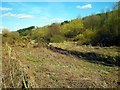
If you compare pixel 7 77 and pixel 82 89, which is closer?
pixel 7 77

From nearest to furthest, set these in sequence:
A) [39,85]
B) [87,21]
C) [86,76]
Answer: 1. [39,85]
2. [86,76]
3. [87,21]

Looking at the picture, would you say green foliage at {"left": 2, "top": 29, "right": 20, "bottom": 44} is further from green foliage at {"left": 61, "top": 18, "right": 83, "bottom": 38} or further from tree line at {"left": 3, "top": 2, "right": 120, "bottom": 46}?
green foliage at {"left": 61, "top": 18, "right": 83, "bottom": 38}

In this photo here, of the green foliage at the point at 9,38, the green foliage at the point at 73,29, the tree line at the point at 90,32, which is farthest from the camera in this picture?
the green foliage at the point at 73,29

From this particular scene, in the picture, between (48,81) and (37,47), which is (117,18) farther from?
(48,81)

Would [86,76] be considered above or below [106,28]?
below

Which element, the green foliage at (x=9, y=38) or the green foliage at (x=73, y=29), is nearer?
the green foliage at (x=9, y=38)

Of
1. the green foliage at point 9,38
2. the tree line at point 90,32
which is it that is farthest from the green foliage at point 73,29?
the green foliage at point 9,38

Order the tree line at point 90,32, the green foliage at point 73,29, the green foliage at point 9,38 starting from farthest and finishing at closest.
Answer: the green foliage at point 73,29 < the tree line at point 90,32 < the green foliage at point 9,38

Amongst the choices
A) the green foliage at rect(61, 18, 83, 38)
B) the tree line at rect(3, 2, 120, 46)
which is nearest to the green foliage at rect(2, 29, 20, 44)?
the tree line at rect(3, 2, 120, 46)

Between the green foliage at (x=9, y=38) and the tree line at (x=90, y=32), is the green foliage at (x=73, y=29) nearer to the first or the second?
the tree line at (x=90, y=32)

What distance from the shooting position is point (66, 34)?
33562 millimetres

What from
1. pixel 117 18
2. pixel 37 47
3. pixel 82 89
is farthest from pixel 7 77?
pixel 117 18

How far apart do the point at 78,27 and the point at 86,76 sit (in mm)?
25101

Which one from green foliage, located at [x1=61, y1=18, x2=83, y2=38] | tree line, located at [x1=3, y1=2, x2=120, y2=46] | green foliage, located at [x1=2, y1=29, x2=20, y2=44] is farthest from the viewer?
green foliage, located at [x1=61, y1=18, x2=83, y2=38]
